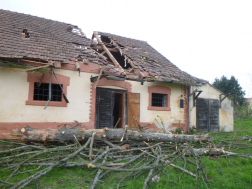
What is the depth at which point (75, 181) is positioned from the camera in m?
3.89

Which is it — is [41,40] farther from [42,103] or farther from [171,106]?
[171,106]

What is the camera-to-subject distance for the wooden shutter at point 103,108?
7.93m

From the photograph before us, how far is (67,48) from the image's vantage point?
7.95 m

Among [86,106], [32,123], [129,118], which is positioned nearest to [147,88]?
[129,118]

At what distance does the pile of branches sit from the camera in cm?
390

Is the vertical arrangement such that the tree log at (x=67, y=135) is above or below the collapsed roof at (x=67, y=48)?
below

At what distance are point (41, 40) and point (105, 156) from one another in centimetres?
564

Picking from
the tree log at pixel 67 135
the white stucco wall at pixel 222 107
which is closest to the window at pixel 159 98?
the white stucco wall at pixel 222 107

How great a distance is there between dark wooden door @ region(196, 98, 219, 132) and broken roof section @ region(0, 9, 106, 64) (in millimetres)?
5776

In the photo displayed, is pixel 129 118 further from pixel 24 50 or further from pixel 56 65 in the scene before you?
pixel 24 50

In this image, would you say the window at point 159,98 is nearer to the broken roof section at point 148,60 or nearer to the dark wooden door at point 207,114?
the broken roof section at point 148,60

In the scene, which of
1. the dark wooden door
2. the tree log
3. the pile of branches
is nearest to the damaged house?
the dark wooden door

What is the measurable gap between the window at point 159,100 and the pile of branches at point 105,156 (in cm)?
332

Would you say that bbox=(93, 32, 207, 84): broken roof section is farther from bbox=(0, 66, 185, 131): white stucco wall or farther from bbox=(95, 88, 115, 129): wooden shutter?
bbox=(95, 88, 115, 129): wooden shutter
